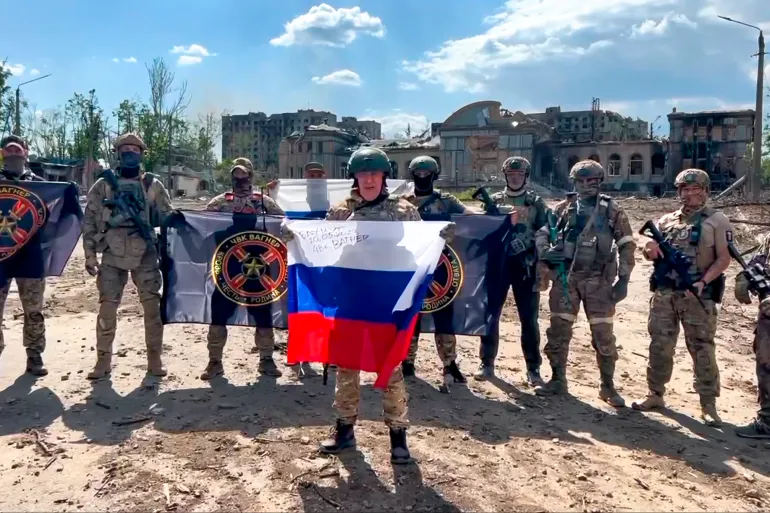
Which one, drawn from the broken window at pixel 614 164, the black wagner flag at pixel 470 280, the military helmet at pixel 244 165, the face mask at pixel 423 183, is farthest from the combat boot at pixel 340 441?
the broken window at pixel 614 164

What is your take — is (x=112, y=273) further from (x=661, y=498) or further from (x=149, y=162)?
(x=149, y=162)

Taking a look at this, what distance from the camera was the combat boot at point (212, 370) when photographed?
6805 mm

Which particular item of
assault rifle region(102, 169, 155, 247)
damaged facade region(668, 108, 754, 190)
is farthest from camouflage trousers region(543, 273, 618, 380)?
damaged facade region(668, 108, 754, 190)

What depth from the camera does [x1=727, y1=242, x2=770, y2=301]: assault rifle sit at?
5.57 m

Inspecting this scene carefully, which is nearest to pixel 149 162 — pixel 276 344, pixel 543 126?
pixel 543 126

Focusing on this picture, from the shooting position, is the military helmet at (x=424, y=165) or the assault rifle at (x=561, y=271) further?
the military helmet at (x=424, y=165)

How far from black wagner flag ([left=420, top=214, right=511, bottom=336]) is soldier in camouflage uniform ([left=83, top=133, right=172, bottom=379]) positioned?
9.94ft

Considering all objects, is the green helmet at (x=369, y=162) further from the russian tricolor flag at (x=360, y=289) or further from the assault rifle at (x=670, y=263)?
the assault rifle at (x=670, y=263)

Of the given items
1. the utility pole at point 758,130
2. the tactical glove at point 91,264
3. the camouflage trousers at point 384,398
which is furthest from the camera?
the utility pole at point 758,130

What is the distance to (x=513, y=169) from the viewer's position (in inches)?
270

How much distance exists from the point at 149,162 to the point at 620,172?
41.6m

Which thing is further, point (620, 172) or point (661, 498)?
point (620, 172)

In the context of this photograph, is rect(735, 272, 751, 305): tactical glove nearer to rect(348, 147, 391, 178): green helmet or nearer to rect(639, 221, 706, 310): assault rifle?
rect(639, 221, 706, 310): assault rifle

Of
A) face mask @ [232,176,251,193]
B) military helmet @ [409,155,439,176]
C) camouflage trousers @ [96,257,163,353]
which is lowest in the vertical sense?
camouflage trousers @ [96,257,163,353]
